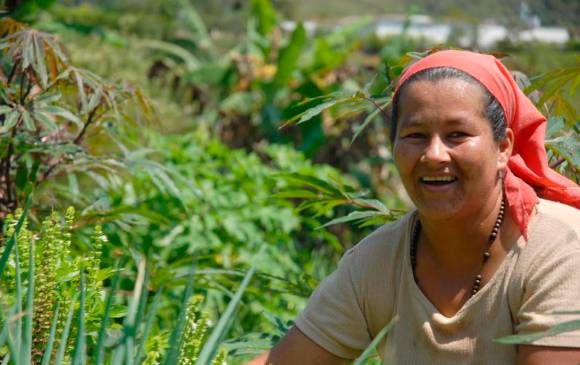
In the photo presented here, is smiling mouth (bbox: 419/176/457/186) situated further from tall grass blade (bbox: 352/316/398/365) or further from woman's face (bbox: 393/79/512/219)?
tall grass blade (bbox: 352/316/398/365)

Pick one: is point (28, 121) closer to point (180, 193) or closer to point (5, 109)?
point (5, 109)

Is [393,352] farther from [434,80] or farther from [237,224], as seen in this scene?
[237,224]

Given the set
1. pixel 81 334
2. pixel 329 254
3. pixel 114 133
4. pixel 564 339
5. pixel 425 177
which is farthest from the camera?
pixel 329 254

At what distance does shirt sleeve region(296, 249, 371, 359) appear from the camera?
87.9 inches

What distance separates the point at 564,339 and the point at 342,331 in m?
0.58

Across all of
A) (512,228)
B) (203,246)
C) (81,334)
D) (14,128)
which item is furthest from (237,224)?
(81,334)

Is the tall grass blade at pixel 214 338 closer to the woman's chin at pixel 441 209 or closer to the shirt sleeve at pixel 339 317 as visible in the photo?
the woman's chin at pixel 441 209

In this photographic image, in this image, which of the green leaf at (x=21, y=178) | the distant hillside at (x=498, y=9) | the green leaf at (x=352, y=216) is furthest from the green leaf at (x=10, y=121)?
the distant hillside at (x=498, y=9)

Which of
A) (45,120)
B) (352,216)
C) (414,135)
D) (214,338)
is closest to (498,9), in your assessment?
(45,120)

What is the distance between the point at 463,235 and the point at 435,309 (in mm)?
177

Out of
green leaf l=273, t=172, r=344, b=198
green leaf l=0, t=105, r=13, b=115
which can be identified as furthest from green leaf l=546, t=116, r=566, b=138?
green leaf l=0, t=105, r=13, b=115

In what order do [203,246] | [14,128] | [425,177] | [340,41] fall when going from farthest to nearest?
[340,41] → [203,246] → [14,128] → [425,177]

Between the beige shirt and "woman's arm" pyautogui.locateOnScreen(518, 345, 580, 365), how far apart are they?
18 mm

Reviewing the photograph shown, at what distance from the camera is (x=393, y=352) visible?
2.16 meters
